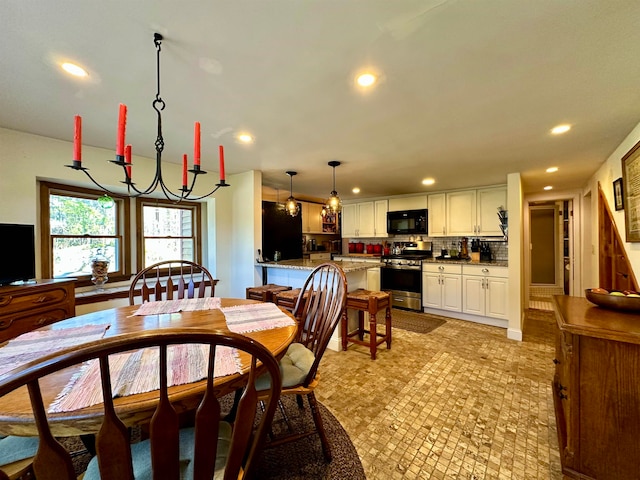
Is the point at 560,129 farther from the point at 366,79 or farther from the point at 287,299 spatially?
the point at 287,299

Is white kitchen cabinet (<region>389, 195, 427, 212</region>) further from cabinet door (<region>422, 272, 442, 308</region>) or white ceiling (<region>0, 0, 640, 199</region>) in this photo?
white ceiling (<region>0, 0, 640, 199</region>)

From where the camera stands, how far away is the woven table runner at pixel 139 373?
0.76 meters

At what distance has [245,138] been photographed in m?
2.50

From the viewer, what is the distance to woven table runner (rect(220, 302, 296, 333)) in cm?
140

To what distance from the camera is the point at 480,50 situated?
51.5 inches

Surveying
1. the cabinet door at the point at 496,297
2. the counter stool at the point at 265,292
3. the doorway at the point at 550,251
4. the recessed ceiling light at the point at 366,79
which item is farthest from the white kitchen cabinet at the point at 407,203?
the recessed ceiling light at the point at 366,79

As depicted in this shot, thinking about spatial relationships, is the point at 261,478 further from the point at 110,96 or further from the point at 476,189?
the point at 476,189

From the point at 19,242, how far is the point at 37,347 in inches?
66.5

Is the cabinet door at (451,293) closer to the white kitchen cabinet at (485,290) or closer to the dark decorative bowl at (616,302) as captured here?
the white kitchen cabinet at (485,290)

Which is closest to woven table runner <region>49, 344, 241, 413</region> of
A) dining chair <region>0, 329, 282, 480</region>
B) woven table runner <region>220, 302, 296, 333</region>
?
dining chair <region>0, 329, 282, 480</region>

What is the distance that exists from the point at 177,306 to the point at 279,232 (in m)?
2.68

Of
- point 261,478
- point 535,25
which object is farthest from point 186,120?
point 261,478

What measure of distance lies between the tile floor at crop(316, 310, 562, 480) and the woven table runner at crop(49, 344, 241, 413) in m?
1.12

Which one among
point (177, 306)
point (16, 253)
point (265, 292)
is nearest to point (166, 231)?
point (16, 253)
